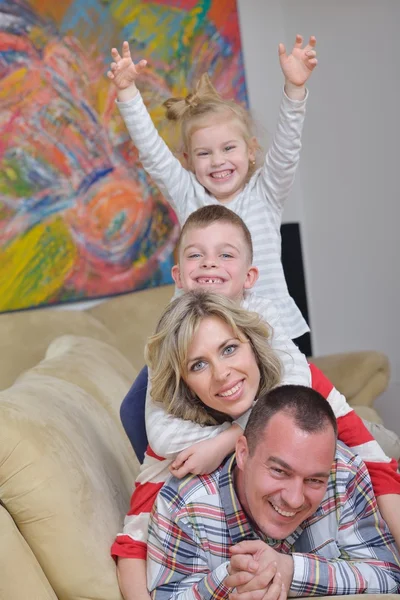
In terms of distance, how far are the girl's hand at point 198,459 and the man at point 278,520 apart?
0.02 metres

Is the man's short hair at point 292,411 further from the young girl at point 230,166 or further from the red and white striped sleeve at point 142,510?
the young girl at point 230,166

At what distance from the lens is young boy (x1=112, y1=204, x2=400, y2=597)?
1617mm

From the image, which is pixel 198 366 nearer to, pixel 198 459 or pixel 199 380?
pixel 199 380

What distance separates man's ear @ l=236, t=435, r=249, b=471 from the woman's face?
113 mm

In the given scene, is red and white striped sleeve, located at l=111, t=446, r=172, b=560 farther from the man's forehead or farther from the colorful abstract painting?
the colorful abstract painting

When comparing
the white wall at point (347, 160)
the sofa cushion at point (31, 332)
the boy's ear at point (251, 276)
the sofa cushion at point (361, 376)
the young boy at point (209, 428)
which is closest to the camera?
the young boy at point (209, 428)

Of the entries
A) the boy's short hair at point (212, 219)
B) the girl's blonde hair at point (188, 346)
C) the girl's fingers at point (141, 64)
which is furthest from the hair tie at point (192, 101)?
the girl's blonde hair at point (188, 346)

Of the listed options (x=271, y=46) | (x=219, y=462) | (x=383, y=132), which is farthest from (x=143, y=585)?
(x=271, y=46)

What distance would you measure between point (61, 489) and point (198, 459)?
0.29 metres

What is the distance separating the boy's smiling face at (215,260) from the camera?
5.79 feet

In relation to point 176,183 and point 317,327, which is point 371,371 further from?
point 176,183

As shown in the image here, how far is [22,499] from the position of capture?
62.3 inches

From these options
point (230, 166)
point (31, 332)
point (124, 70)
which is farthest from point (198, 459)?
point (31, 332)

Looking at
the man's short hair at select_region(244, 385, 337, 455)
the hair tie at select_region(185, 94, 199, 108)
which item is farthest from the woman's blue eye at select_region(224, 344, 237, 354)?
the hair tie at select_region(185, 94, 199, 108)
